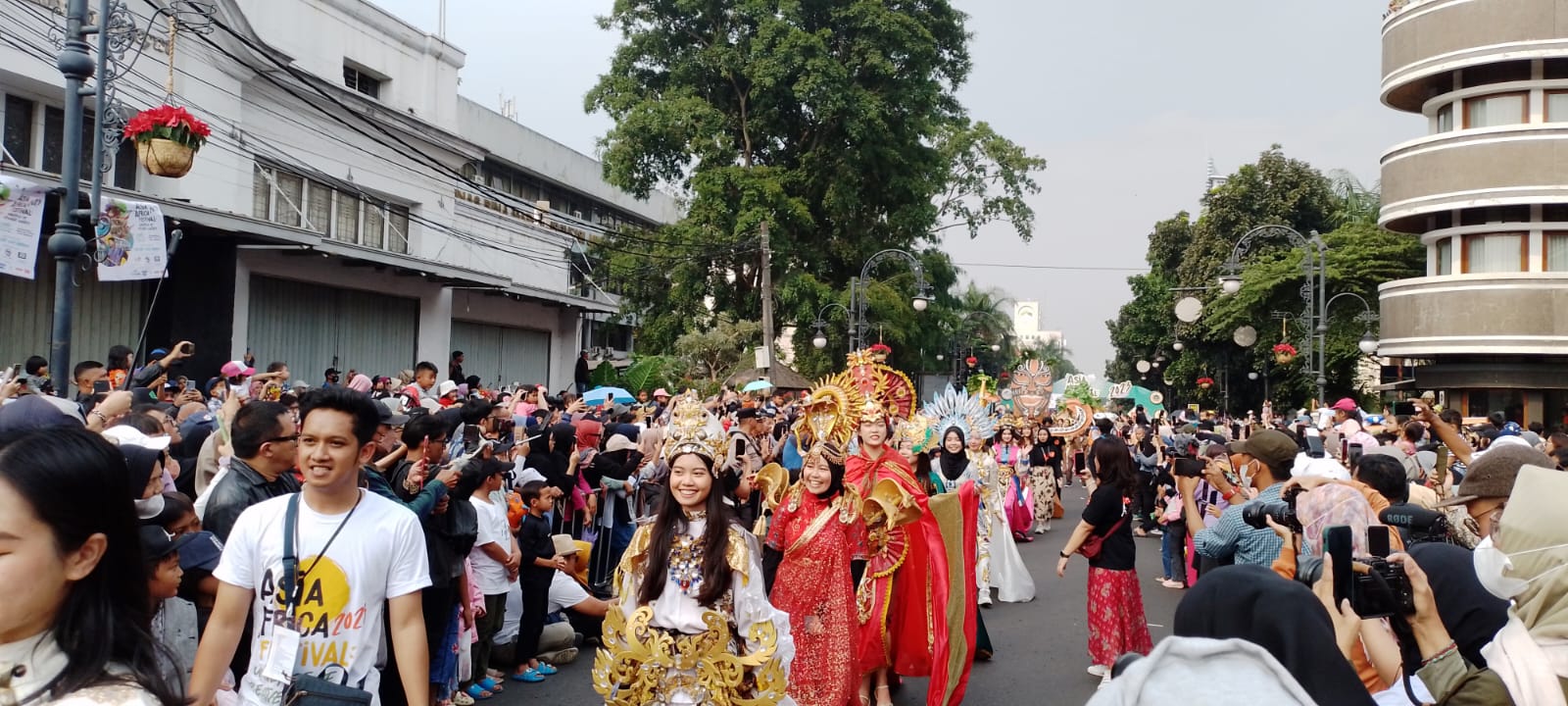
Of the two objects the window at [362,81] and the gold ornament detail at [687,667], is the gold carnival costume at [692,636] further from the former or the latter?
the window at [362,81]

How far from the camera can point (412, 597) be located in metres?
3.47

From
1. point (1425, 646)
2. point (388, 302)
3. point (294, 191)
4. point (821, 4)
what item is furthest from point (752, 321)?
point (1425, 646)

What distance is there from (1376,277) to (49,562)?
108ft

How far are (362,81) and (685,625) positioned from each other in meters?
18.5

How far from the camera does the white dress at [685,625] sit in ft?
14.8

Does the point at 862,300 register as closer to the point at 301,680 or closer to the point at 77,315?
the point at 77,315

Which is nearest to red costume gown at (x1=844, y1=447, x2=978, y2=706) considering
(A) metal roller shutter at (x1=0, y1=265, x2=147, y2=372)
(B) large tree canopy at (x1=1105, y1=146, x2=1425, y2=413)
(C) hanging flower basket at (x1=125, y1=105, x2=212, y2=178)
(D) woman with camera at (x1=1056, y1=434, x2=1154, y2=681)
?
(D) woman with camera at (x1=1056, y1=434, x2=1154, y2=681)

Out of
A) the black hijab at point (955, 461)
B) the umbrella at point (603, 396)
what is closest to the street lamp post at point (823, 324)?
the umbrella at point (603, 396)

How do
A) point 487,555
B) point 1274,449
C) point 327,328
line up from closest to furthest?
point 1274,449
point 487,555
point 327,328

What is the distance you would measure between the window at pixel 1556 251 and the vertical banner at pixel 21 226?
2727 centimetres

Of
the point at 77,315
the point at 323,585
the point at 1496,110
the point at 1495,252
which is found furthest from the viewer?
the point at 1495,252

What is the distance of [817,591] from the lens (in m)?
5.97

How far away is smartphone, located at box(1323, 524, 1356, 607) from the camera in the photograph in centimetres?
281

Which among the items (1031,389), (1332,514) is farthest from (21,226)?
(1031,389)
